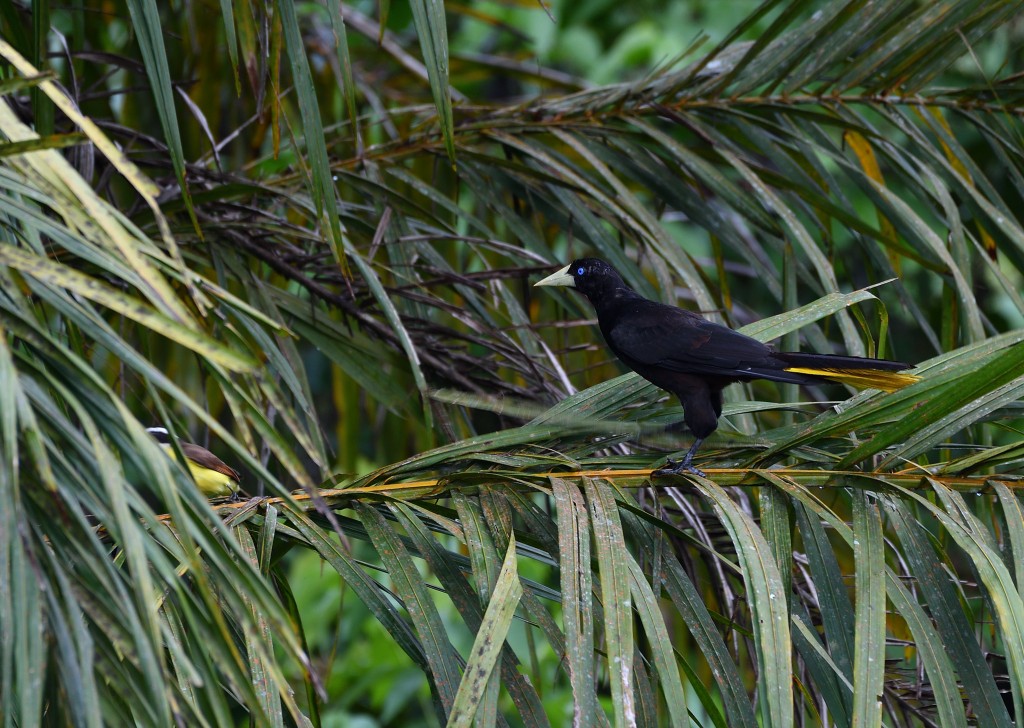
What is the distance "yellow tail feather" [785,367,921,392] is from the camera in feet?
5.90

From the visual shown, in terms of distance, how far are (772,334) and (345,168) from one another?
4.30 ft

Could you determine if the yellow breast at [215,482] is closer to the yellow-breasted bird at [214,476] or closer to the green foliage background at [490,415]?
the yellow-breasted bird at [214,476]

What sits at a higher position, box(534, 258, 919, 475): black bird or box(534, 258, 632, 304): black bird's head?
box(534, 258, 632, 304): black bird's head

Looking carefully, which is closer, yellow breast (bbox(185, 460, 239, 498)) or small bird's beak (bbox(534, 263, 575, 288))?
small bird's beak (bbox(534, 263, 575, 288))

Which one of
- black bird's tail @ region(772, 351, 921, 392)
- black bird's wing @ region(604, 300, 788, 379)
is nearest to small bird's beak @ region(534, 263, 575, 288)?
black bird's wing @ region(604, 300, 788, 379)

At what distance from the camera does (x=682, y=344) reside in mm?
2410

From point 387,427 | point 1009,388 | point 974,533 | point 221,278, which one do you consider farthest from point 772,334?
point 387,427

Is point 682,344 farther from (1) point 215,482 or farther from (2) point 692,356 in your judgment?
(1) point 215,482

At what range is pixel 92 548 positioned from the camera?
3.02 feet

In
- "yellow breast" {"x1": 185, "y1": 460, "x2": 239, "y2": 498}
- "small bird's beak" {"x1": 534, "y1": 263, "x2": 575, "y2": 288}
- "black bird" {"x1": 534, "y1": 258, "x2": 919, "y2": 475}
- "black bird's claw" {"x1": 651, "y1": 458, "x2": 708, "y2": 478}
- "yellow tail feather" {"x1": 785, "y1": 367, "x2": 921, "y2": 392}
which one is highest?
"small bird's beak" {"x1": 534, "y1": 263, "x2": 575, "y2": 288}

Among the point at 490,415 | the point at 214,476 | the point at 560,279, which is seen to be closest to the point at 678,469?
the point at 560,279

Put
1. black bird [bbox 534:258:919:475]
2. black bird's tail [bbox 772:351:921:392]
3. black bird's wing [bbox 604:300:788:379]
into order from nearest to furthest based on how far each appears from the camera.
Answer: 1. black bird's tail [bbox 772:351:921:392]
2. black bird [bbox 534:258:919:475]
3. black bird's wing [bbox 604:300:788:379]

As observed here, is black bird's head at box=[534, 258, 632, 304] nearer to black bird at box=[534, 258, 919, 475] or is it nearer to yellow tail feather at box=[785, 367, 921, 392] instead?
black bird at box=[534, 258, 919, 475]

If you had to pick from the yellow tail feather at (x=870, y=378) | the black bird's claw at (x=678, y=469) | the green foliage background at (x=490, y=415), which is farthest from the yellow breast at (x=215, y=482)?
the yellow tail feather at (x=870, y=378)
